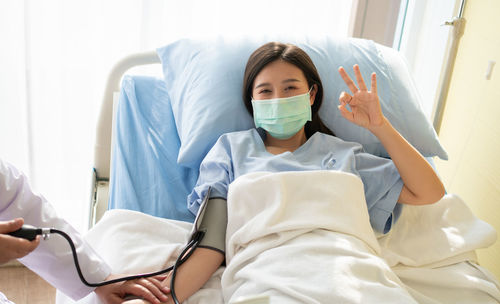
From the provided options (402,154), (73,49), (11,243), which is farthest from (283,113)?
(73,49)

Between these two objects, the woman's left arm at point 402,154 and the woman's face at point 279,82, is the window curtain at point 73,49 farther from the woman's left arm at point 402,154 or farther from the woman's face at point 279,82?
the woman's left arm at point 402,154

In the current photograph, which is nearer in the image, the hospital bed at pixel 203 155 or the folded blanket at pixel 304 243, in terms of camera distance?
the folded blanket at pixel 304 243

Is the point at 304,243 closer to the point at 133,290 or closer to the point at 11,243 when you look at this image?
the point at 133,290

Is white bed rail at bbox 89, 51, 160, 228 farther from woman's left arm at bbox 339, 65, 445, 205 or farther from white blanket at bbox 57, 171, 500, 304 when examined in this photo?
woman's left arm at bbox 339, 65, 445, 205

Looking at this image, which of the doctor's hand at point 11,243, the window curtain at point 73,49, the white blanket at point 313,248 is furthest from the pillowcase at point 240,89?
the doctor's hand at point 11,243

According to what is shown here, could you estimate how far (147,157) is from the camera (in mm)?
1591

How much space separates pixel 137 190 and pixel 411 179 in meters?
0.87

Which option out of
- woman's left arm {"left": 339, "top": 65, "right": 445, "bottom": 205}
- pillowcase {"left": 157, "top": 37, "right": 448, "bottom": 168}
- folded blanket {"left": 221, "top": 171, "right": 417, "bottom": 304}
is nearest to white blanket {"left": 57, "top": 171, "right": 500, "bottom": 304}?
folded blanket {"left": 221, "top": 171, "right": 417, "bottom": 304}

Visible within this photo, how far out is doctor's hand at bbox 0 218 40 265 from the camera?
33.7 inches

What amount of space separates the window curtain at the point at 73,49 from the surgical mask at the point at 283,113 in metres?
0.54

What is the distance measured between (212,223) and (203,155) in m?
0.36

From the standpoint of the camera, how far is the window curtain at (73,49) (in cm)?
193

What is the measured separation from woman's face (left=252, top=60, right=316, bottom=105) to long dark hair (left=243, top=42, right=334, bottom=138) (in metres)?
0.02

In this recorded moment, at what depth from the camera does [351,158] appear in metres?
1.38
